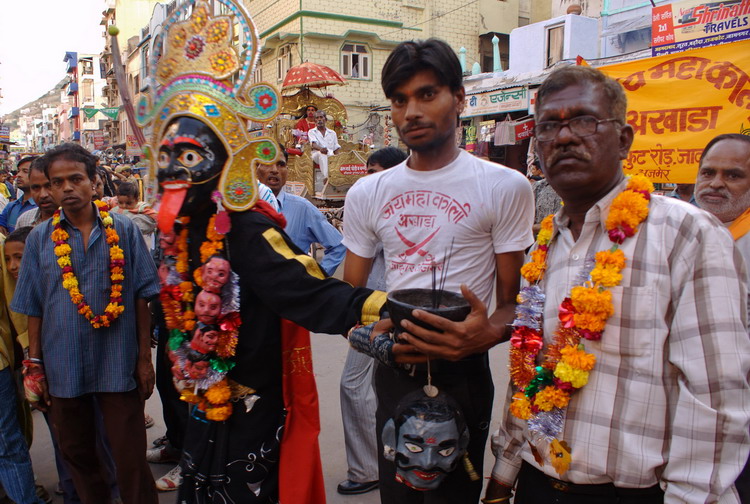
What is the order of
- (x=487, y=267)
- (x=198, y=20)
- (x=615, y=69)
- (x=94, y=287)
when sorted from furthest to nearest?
(x=615, y=69), (x=94, y=287), (x=198, y=20), (x=487, y=267)

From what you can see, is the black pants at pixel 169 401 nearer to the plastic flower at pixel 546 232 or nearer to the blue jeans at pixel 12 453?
the blue jeans at pixel 12 453

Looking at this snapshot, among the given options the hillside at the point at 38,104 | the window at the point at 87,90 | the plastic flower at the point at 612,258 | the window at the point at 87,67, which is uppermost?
the hillside at the point at 38,104

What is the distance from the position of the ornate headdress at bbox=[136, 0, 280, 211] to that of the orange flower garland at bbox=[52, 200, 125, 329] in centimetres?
86

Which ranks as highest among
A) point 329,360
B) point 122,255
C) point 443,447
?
point 122,255

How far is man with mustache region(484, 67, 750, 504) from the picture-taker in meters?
1.38

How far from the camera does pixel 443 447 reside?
1632mm

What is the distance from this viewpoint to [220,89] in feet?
7.14

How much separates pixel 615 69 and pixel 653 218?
4.66 meters


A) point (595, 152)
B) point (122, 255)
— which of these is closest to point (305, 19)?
point (122, 255)

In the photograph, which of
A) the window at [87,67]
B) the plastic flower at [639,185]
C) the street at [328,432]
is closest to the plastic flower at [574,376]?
the plastic flower at [639,185]

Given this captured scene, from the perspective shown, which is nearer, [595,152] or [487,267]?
[595,152]

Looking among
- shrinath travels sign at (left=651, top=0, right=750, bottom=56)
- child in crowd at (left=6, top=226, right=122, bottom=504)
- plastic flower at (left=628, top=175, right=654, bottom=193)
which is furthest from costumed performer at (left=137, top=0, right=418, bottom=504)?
shrinath travels sign at (left=651, top=0, right=750, bottom=56)

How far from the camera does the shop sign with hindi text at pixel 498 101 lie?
13.8 meters

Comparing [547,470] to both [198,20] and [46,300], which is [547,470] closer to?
[198,20]
